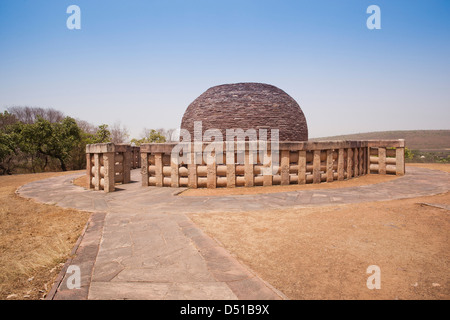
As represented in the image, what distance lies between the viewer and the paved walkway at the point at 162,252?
1.87 metres

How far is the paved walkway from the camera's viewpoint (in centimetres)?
187

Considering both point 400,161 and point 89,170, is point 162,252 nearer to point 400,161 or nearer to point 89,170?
point 89,170

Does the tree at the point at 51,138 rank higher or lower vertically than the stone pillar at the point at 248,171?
higher

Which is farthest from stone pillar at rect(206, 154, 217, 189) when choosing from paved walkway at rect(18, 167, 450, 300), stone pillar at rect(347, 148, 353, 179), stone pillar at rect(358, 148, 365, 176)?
stone pillar at rect(358, 148, 365, 176)

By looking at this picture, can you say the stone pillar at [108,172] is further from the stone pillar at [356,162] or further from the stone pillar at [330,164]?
the stone pillar at [356,162]

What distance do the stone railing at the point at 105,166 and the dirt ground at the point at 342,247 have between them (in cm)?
362

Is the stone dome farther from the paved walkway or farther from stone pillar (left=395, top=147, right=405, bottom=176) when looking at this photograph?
the paved walkway

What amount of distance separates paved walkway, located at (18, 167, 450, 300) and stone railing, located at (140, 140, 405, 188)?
5.13 feet

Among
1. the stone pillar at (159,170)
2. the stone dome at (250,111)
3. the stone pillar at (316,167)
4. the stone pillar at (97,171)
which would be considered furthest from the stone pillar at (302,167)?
the stone pillar at (97,171)

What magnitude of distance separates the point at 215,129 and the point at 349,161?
6143 mm

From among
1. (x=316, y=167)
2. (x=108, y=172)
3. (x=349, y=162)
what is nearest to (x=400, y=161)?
(x=349, y=162)

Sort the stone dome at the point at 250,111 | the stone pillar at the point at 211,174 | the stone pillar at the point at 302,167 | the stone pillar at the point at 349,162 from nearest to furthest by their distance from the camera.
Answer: the stone pillar at the point at 211,174
the stone pillar at the point at 302,167
the stone pillar at the point at 349,162
the stone dome at the point at 250,111

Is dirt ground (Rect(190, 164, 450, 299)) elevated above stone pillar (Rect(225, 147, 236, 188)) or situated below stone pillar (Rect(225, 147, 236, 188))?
below
